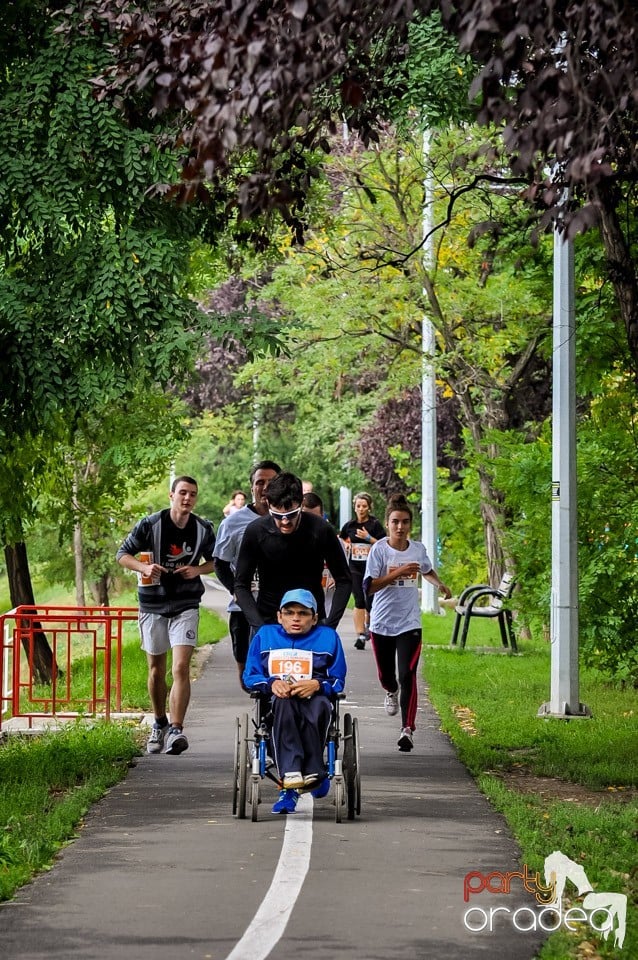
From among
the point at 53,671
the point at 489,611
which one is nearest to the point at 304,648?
the point at 53,671

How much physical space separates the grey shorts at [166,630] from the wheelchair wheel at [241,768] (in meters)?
2.59

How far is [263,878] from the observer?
779cm

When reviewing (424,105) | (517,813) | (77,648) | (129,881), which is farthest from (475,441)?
(129,881)

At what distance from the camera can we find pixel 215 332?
11.6 metres

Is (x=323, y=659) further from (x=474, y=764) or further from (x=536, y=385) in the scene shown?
(x=536, y=385)

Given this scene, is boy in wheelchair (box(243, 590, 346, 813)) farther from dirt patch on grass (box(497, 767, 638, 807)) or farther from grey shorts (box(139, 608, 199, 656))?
grey shorts (box(139, 608, 199, 656))

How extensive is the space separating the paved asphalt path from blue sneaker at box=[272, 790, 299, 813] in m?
0.10

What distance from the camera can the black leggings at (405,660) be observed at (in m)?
12.5

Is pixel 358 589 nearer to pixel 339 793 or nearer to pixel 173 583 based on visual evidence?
pixel 173 583

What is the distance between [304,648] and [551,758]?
3.54 metres

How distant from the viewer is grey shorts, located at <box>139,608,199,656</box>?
1212 cm

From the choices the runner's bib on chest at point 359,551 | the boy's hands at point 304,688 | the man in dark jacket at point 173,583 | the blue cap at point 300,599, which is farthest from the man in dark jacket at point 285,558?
the runner's bib on chest at point 359,551

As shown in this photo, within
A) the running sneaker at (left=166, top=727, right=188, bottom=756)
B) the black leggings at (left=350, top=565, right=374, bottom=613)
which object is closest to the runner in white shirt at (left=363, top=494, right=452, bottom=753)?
the running sneaker at (left=166, top=727, right=188, bottom=756)

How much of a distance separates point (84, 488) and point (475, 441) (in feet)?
20.5
